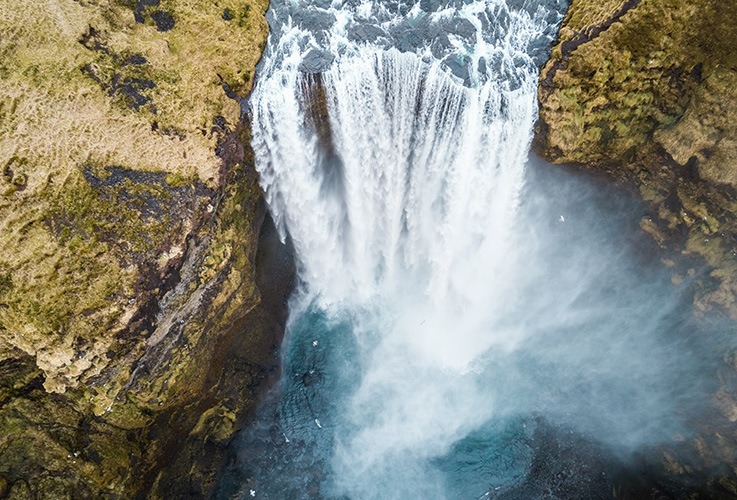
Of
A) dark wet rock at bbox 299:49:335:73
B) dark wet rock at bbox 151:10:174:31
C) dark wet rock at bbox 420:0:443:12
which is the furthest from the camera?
dark wet rock at bbox 420:0:443:12

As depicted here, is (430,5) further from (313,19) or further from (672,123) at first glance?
(672,123)

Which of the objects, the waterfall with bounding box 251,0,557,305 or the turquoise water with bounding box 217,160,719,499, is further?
the turquoise water with bounding box 217,160,719,499

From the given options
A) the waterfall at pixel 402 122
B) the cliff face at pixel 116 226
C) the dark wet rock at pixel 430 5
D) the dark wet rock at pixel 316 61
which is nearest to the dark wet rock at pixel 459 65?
the waterfall at pixel 402 122

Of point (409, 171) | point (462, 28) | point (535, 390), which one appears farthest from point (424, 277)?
point (462, 28)

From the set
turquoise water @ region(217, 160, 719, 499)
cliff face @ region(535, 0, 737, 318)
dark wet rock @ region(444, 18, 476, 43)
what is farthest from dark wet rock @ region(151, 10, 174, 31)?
cliff face @ region(535, 0, 737, 318)

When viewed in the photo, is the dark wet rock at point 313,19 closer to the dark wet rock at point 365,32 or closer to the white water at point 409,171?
the white water at point 409,171

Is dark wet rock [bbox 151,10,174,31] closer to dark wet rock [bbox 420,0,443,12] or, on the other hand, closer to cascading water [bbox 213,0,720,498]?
cascading water [bbox 213,0,720,498]
